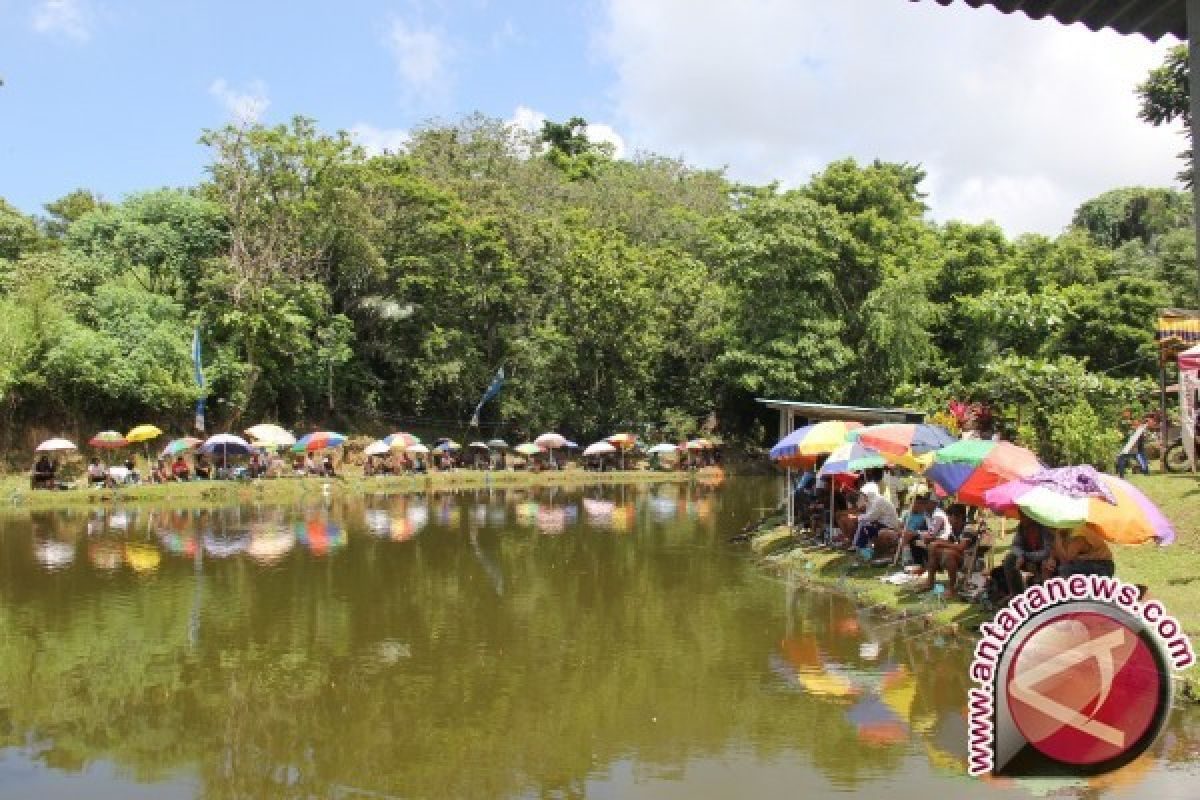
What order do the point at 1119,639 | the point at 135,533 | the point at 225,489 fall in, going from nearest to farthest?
the point at 1119,639, the point at 135,533, the point at 225,489

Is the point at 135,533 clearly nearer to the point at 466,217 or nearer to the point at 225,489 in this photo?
the point at 225,489

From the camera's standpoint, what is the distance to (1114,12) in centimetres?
363

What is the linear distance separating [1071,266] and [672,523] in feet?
75.6

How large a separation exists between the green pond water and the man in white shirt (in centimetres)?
139

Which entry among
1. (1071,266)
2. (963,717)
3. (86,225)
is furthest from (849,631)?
(86,225)

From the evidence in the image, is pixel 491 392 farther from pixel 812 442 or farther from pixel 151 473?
pixel 812 442

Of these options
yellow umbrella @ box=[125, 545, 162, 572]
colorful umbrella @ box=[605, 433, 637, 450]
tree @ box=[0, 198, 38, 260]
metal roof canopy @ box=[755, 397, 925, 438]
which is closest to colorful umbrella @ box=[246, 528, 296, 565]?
yellow umbrella @ box=[125, 545, 162, 572]

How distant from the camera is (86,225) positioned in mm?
36906

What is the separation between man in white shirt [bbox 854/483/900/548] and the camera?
1448cm

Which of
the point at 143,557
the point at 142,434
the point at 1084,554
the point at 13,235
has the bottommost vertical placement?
the point at 143,557

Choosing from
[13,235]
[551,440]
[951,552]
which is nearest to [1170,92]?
[951,552]

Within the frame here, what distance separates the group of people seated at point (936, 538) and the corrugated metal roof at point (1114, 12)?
18.8 feet

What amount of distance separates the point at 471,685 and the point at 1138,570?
7.99 metres

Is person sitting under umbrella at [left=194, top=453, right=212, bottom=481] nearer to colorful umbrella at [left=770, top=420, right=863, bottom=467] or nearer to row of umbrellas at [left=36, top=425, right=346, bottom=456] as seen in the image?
row of umbrellas at [left=36, top=425, right=346, bottom=456]
